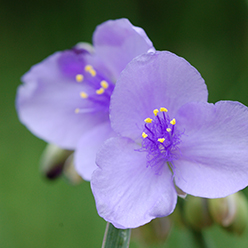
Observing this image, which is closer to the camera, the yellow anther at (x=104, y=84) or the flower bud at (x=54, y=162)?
the yellow anther at (x=104, y=84)

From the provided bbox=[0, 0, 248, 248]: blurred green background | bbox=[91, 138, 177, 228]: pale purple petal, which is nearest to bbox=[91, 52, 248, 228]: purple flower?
bbox=[91, 138, 177, 228]: pale purple petal

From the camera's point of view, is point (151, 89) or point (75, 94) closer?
point (151, 89)

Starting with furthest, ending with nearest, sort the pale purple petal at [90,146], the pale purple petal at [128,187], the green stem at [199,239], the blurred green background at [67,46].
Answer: the blurred green background at [67,46] < the green stem at [199,239] < the pale purple petal at [90,146] < the pale purple petal at [128,187]

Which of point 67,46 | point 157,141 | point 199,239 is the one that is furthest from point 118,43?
point 67,46

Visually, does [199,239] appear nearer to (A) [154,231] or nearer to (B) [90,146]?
(A) [154,231]

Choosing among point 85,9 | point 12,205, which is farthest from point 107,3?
point 12,205

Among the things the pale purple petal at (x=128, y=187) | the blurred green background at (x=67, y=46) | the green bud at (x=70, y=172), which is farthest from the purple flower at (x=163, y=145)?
the blurred green background at (x=67, y=46)

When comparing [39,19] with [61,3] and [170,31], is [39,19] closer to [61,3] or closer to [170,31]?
[61,3]

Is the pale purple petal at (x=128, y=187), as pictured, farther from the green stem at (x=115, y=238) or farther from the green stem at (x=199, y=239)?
the green stem at (x=199, y=239)

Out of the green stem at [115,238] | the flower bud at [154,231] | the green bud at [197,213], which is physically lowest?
the flower bud at [154,231]
